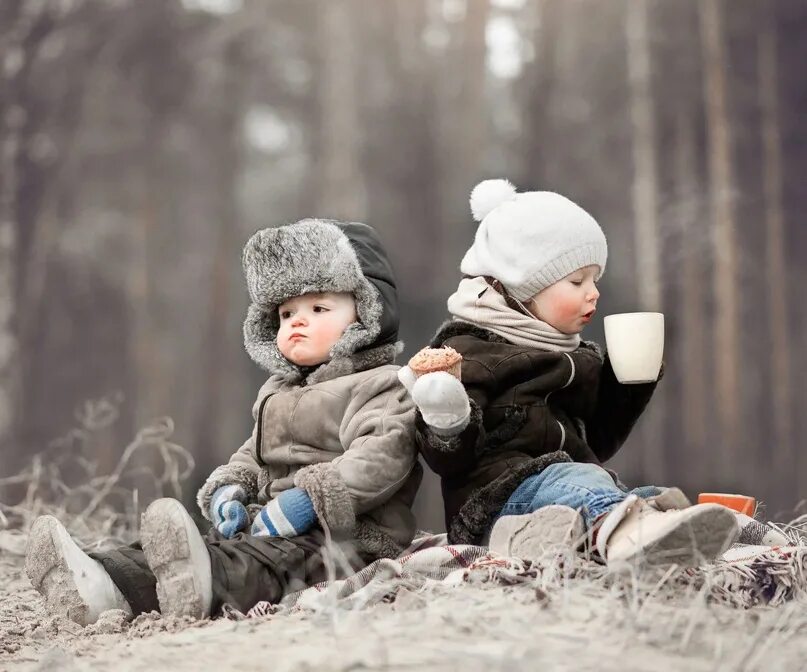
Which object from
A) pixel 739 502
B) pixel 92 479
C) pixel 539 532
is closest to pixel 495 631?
pixel 539 532

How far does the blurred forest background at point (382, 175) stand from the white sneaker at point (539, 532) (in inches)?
87.1

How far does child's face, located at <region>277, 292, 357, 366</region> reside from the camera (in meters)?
2.60

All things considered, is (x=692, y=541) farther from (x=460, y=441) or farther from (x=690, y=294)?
(x=690, y=294)

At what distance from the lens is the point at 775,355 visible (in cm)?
472

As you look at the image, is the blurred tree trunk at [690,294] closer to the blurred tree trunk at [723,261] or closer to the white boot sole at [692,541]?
the blurred tree trunk at [723,261]

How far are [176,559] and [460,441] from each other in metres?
0.63

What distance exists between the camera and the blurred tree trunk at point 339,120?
16.0 ft

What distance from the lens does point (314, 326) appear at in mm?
2600

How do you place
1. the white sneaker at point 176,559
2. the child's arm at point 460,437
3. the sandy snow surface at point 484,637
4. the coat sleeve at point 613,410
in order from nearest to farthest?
1. the sandy snow surface at point 484,637
2. the white sneaker at point 176,559
3. the child's arm at point 460,437
4. the coat sleeve at point 613,410

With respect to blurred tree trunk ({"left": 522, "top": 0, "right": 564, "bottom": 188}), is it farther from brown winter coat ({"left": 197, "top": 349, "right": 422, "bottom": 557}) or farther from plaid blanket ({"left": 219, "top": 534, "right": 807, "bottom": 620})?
plaid blanket ({"left": 219, "top": 534, "right": 807, "bottom": 620})

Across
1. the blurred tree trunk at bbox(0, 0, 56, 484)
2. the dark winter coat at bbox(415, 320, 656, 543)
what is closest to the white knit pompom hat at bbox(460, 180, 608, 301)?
the dark winter coat at bbox(415, 320, 656, 543)

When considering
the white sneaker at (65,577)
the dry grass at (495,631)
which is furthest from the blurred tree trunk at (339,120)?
the dry grass at (495,631)

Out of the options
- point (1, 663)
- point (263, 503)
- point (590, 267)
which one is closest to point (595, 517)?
point (590, 267)

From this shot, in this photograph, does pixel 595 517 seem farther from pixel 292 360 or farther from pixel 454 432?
pixel 292 360
